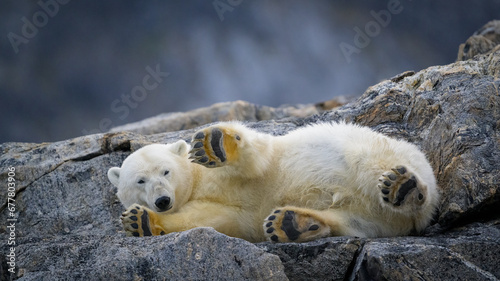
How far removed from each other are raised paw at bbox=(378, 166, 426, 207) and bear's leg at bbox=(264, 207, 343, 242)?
47 centimetres

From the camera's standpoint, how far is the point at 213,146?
12.4ft

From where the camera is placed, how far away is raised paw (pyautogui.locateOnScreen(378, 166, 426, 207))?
3467 millimetres

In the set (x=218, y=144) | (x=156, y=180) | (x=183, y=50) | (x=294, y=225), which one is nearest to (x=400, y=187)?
(x=294, y=225)

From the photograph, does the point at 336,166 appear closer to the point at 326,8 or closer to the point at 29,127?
the point at 326,8

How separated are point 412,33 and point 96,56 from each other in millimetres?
6276

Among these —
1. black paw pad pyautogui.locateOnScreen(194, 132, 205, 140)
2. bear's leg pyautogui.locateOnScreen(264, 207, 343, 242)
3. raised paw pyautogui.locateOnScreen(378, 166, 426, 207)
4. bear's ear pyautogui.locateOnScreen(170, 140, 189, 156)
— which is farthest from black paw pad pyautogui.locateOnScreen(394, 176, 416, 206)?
bear's ear pyautogui.locateOnScreen(170, 140, 189, 156)

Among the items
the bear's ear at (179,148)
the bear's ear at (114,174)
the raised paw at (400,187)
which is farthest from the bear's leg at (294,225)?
the bear's ear at (114,174)

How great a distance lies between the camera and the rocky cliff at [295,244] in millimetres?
3121

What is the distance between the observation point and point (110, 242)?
3.34m

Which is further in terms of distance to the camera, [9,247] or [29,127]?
[29,127]

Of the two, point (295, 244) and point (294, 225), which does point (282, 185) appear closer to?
point (294, 225)

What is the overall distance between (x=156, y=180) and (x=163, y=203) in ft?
0.76

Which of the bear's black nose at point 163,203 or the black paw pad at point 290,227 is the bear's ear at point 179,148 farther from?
the black paw pad at point 290,227

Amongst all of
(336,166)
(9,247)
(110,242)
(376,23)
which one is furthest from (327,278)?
(376,23)
